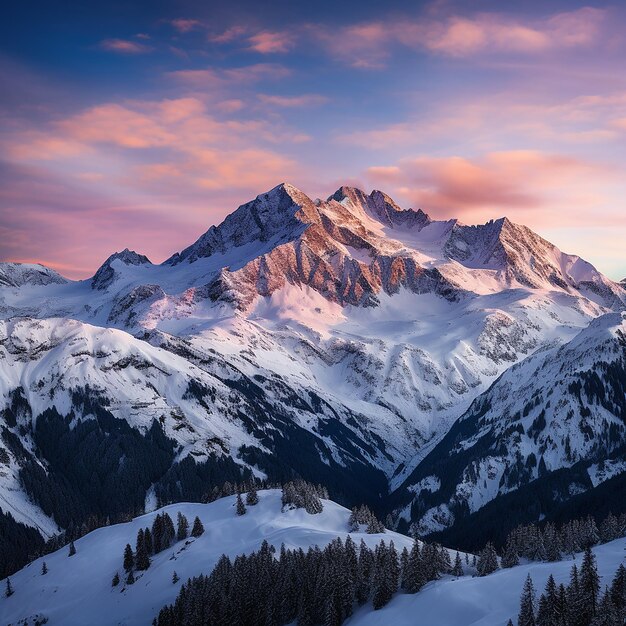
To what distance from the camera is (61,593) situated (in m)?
196

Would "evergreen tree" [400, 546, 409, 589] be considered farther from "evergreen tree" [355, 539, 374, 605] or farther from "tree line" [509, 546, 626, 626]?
"tree line" [509, 546, 626, 626]

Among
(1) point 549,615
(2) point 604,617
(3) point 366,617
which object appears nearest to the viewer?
(2) point 604,617

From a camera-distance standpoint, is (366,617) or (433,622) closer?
(433,622)

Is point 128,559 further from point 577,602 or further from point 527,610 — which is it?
point 577,602

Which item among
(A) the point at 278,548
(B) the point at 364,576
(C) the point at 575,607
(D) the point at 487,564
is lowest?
(D) the point at 487,564

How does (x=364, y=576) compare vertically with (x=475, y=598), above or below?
above

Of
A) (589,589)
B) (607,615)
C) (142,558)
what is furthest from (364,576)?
(142,558)

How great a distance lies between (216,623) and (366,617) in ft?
96.2

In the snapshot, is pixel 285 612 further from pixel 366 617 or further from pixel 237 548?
pixel 237 548

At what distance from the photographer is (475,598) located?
439 ft

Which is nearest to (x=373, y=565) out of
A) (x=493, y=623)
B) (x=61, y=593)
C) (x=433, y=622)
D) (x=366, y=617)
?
(x=366, y=617)

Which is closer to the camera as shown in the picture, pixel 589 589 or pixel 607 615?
pixel 607 615

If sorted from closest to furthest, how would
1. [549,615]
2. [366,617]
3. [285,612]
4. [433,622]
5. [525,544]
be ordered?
[549,615], [433,622], [366,617], [285,612], [525,544]

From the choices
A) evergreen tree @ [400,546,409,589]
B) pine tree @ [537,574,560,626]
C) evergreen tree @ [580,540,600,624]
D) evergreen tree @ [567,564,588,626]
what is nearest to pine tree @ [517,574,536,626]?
pine tree @ [537,574,560,626]
